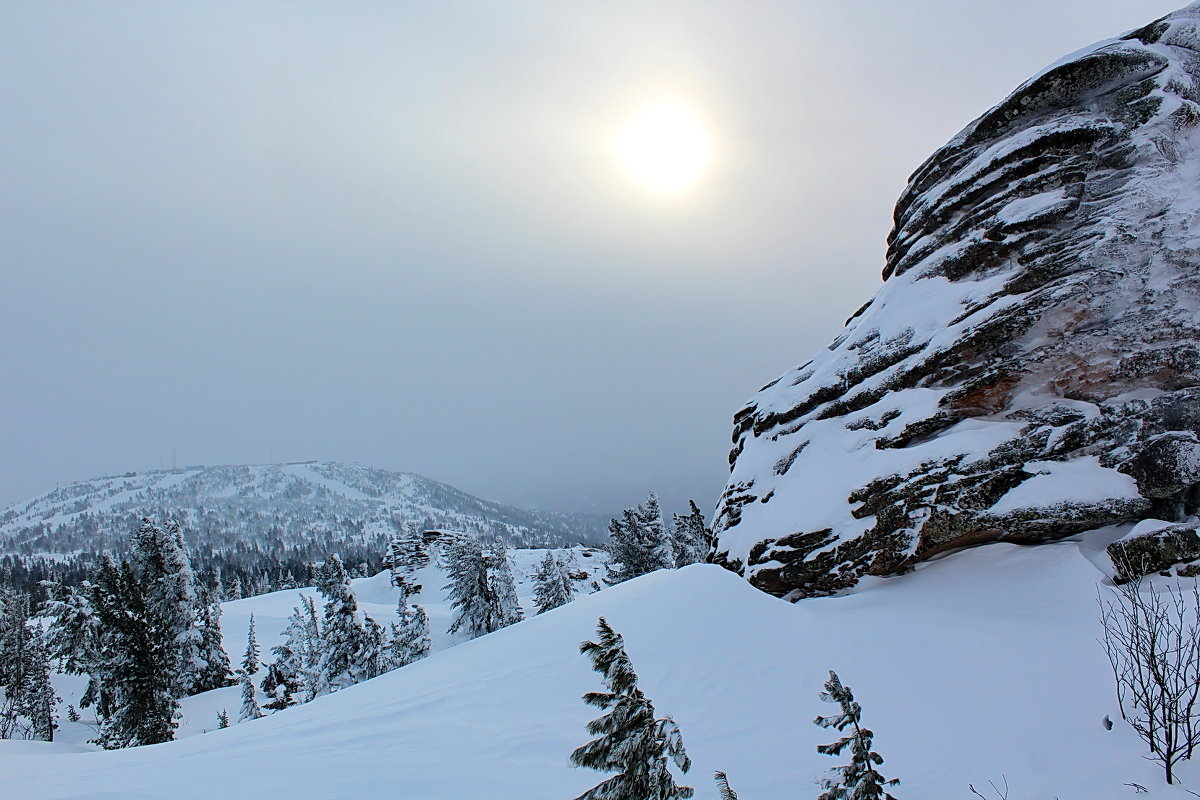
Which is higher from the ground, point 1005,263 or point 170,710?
point 1005,263

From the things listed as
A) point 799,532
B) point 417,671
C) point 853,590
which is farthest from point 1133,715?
point 417,671

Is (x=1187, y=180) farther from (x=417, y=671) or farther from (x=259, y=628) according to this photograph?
(x=259, y=628)

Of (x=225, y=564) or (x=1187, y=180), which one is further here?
(x=225, y=564)

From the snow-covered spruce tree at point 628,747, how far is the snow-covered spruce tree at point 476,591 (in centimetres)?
3375

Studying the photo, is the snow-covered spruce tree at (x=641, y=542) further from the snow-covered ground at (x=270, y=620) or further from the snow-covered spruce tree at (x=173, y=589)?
the snow-covered spruce tree at (x=173, y=589)

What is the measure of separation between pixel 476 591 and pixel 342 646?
8.35 meters

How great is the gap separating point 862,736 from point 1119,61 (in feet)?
69.7

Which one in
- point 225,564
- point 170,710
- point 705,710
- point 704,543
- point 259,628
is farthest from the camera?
point 225,564

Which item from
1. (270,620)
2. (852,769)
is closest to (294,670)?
(270,620)

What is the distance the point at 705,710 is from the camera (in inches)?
413

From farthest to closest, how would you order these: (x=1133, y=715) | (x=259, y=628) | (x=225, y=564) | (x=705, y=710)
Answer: (x=225, y=564), (x=259, y=628), (x=705, y=710), (x=1133, y=715)

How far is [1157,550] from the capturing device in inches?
427

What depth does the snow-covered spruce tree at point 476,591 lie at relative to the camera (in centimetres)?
3578

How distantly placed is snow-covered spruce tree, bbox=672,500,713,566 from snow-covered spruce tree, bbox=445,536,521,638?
1513 cm
